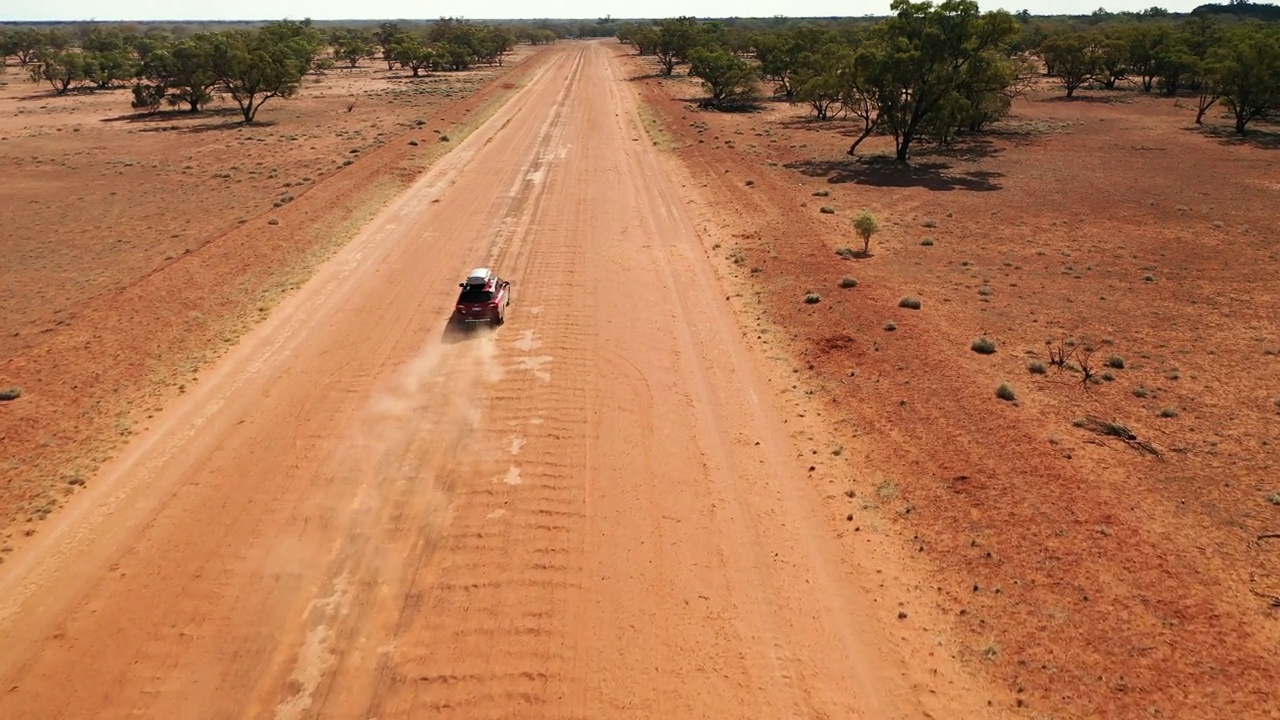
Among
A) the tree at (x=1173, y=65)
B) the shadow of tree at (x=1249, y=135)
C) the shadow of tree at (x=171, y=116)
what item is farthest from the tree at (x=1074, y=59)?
the shadow of tree at (x=171, y=116)

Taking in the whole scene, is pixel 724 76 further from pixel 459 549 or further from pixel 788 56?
pixel 459 549

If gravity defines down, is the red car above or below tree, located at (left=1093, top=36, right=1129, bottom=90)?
below

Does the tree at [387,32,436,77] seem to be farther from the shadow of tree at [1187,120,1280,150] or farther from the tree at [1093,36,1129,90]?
the shadow of tree at [1187,120,1280,150]

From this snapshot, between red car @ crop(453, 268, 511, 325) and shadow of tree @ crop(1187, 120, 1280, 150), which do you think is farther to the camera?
shadow of tree @ crop(1187, 120, 1280, 150)

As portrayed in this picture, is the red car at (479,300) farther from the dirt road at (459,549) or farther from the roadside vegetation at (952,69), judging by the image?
the roadside vegetation at (952,69)

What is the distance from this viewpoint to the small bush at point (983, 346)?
21.0 meters

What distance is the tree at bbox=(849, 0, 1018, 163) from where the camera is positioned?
44.1m

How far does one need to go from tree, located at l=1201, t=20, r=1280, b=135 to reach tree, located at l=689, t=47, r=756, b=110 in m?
43.5

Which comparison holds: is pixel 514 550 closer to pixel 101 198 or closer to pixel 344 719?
pixel 344 719

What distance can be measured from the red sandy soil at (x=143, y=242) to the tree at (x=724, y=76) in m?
25.7

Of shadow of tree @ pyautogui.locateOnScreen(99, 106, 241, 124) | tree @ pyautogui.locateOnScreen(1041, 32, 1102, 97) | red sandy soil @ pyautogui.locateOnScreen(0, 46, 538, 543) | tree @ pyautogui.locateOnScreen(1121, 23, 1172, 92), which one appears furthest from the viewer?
tree @ pyautogui.locateOnScreen(1121, 23, 1172, 92)

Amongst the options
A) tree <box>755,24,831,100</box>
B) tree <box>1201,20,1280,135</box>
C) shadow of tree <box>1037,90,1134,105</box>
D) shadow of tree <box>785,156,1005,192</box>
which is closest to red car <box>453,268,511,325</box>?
shadow of tree <box>785,156,1005,192</box>

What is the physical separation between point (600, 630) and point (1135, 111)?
9043 cm

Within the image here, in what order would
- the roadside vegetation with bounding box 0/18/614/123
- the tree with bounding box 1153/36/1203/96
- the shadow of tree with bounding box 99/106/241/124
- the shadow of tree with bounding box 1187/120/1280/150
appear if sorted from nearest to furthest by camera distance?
the shadow of tree with bounding box 1187/120/1280/150 → the roadside vegetation with bounding box 0/18/614/123 → the shadow of tree with bounding box 99/106/241/124 → the tree with bounding box 1153/36/1203/96
